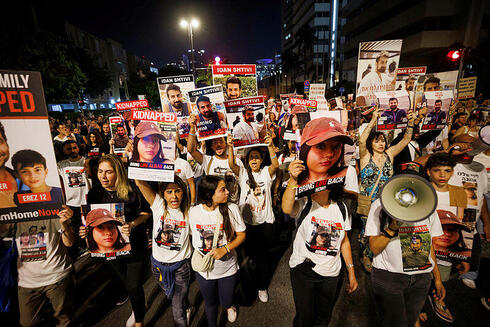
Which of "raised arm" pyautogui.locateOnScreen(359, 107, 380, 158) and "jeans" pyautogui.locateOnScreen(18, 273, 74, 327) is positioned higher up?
"raised arm" pyautogui.locateOnScreen(359, 107, 380, 158)

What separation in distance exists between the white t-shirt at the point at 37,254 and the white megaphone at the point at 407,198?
3.57 m

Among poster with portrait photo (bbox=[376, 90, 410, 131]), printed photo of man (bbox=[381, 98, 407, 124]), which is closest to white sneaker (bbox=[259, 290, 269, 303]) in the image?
poster with portrait photo (bbox=[376, 90, 410, 131])

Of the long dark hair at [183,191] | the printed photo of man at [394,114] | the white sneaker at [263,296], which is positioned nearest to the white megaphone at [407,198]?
the long dark hair at [183,191]

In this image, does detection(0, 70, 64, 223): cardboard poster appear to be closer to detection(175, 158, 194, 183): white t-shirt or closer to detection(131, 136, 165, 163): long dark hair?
detection(131, 136, 165, 163): long dark hair

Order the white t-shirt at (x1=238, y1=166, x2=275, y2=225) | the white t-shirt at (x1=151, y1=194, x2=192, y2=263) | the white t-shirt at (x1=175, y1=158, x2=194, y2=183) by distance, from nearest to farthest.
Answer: the white t-shirt at (x1=151, y1=194, x2=192, y2=263) → the white t-shirt at (x1=238, y1=166, x2=275, y2=225) → the white t-shirt at (x1=175, y1=158, x2=194, y2=183)

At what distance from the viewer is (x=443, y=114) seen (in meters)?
4.34

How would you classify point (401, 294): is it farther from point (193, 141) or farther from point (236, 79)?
point (236, 79)

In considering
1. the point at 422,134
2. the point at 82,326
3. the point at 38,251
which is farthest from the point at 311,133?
the point at 422,134

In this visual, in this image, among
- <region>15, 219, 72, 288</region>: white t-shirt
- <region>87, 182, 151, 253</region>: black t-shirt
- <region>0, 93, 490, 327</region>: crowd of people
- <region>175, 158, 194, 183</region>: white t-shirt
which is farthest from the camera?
<region>175, 158, 194, 183</region>: white t-shirt

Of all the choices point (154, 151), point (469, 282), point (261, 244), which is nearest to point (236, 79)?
point (154, 151)

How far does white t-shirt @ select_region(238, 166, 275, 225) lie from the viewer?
3350mm

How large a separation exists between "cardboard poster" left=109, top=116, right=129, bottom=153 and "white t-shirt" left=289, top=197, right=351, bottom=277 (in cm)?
458

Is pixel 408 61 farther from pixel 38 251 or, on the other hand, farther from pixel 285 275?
pixel 38 251

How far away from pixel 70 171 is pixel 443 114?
7306 millimetres
